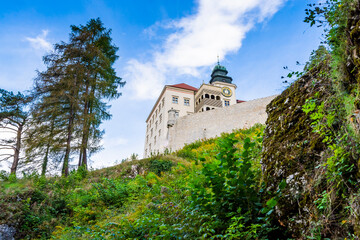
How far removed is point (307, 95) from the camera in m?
2.96

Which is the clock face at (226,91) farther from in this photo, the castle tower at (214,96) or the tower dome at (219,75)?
the tower dome at (219,75)

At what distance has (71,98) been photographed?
13477 mm

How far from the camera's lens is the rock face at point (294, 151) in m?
2.31

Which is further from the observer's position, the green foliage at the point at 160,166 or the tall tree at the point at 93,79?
the tall tree at the point at 93,79

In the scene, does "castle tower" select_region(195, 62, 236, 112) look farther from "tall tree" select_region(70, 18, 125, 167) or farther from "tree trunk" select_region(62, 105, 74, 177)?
"tree trunk" select_region(62, 105, 74, 177)

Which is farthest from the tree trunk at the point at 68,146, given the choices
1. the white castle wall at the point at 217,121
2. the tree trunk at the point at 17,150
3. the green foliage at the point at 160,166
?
the white castle wall at the point at 217,121

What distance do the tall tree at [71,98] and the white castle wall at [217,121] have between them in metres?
6.49

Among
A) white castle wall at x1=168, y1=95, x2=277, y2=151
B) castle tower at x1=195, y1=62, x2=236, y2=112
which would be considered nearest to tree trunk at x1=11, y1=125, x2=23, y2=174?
white castle wall at x1=168, y1=95, x2=277, y2=151

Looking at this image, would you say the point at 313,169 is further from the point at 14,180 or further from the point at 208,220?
the point at 14,180

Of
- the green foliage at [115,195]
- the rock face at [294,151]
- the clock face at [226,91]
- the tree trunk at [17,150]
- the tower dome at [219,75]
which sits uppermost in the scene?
the tower dome at [219,75]

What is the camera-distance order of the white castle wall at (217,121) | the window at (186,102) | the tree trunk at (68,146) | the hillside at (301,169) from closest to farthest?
the hillside at (301,169) < the tree trunk at (68,146) < the white castle wall at (217,121) < the window at (186,102)

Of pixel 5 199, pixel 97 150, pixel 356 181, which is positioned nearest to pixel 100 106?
pixel 97 150

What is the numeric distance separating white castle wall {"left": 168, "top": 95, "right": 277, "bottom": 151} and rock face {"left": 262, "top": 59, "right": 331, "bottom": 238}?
1275 centimetres

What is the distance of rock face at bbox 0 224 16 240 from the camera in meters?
6.05
